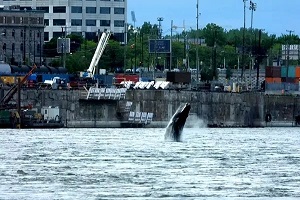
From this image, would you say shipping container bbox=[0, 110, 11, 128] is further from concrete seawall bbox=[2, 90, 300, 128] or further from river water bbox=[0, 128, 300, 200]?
river water bbox=[0, 128, 300, 200]

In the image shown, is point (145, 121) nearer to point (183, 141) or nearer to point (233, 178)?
point (183, 141)

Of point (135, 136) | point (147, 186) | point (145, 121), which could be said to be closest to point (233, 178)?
point (147, 186)

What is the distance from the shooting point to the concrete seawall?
178 m

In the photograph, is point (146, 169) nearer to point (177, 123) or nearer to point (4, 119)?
point (177, 123)

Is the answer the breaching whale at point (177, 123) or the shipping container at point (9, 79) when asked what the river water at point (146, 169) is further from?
the shipping container at point (9, 79)

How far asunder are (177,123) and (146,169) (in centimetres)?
2833

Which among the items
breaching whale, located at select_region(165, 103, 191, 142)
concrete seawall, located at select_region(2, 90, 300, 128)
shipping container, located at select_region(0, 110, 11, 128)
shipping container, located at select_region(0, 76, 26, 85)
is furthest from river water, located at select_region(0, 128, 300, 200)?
shipping container, located at select_region(0, 76, 26, 85)

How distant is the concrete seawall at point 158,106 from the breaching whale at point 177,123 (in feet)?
192

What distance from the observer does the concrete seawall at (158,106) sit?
178375 mm

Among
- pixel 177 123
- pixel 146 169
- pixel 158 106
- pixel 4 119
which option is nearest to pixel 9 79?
pixel 158 106

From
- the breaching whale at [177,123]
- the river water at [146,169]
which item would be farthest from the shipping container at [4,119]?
the breaching whale at [177,123]

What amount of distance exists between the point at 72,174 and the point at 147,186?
795 cm

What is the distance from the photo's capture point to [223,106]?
19275 cm

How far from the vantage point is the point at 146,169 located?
83062 millimetres
